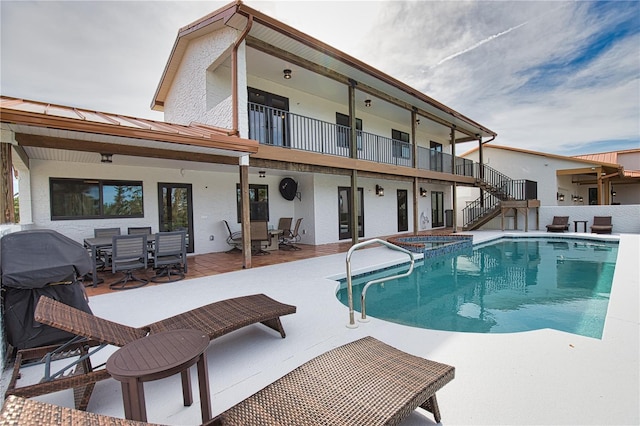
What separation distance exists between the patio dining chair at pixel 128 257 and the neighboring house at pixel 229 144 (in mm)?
1724

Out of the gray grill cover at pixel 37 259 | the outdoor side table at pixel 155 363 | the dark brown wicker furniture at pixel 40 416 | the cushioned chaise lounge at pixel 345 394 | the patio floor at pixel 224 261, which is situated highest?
the gray grill cover at pixel 37 259

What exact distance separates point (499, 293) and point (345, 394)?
5.55 meters

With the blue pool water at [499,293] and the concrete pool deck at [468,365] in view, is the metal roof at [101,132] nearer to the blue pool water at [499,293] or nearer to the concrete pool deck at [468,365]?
the concrete pool deck at [468,365]

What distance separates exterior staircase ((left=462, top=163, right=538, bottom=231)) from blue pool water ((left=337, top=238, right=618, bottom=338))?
6775mm

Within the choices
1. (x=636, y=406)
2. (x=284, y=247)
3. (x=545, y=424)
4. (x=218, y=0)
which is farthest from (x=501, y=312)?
(x=218, y=0)

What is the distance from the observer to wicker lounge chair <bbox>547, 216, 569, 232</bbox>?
1525 centimetres

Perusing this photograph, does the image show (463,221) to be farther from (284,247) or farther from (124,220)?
(124,220)

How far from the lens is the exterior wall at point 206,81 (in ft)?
25.1

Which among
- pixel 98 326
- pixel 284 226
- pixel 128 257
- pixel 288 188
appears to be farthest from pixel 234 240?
pixel 98 326

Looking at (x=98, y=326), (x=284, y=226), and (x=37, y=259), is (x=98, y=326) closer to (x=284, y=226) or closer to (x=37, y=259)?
(x=37, y=259)

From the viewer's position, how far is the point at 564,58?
49.9 ft

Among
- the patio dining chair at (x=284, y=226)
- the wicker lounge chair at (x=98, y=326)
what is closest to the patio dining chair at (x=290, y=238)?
the patio dining chair at (x=284, y=226)

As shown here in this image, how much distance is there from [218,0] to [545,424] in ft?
38.1

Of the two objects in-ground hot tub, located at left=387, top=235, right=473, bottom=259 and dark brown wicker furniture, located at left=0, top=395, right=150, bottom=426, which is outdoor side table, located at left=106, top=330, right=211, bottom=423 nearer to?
dark brown wicker furniture, located at left=0, top=395, right=150, bottom=426
